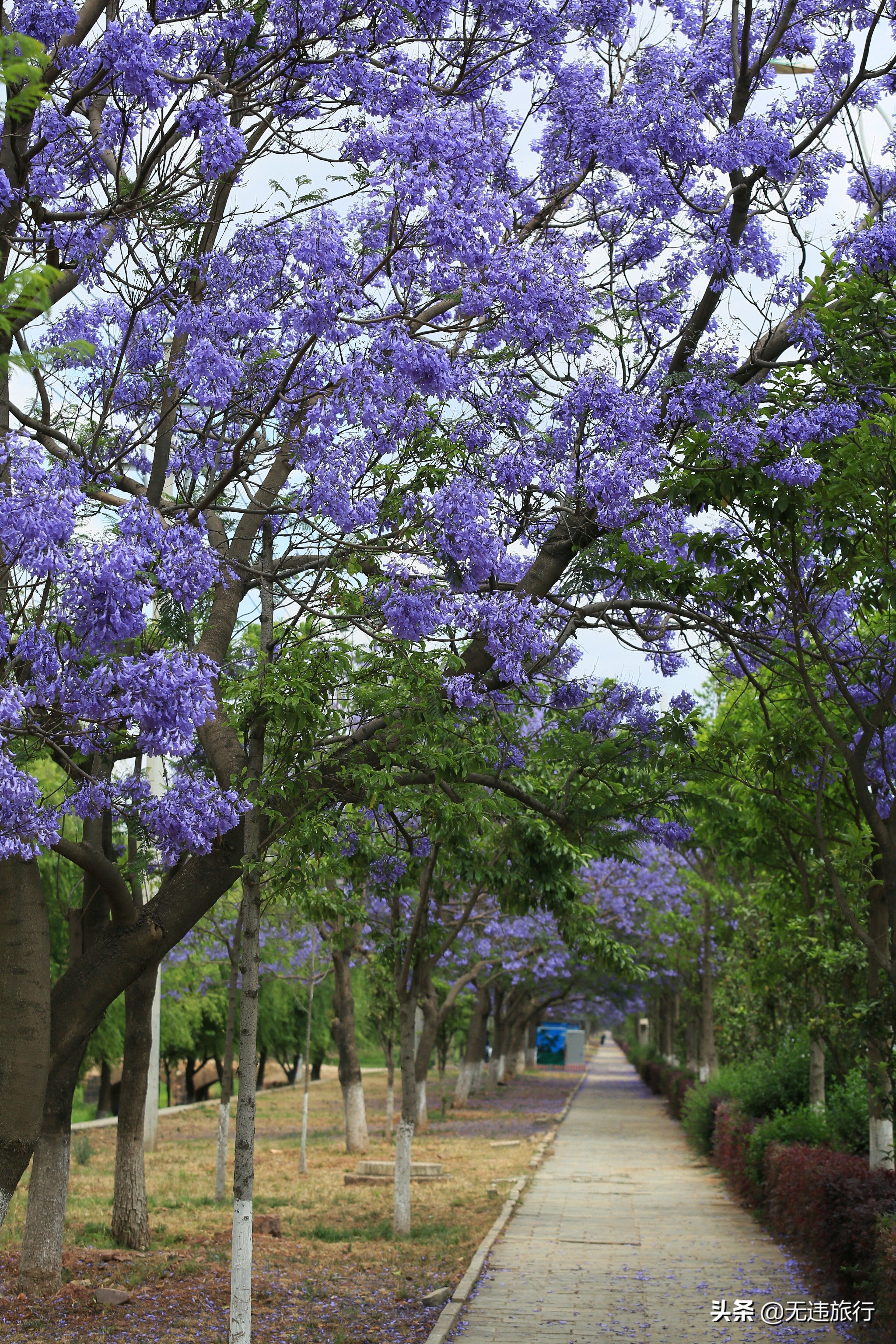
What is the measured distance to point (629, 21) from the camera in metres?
9.93

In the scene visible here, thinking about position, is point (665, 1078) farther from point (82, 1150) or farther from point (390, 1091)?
point (82, 1150)

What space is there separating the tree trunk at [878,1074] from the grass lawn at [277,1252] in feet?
12.3

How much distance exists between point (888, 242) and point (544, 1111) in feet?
98.6

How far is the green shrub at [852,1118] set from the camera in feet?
41.9

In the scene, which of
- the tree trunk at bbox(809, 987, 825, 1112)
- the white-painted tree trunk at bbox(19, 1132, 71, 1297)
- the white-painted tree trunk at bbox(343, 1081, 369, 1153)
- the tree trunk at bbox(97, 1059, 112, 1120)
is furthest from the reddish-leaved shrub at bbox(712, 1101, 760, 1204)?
the tree trunk at bbox(97, 1059, 112, 1120)

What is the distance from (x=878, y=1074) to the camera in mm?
10008

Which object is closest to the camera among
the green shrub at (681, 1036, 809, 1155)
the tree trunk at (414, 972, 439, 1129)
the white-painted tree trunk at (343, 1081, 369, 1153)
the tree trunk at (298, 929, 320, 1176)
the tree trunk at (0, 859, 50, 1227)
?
the tree trunk at (0, 859, 50, 1227)

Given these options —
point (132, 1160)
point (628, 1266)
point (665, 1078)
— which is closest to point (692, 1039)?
point (665, 1078)

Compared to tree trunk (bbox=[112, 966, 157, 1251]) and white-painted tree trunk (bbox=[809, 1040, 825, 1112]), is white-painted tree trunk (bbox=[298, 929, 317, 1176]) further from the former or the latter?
white-painted tree trunk (bbox=[809, 1040, 825, 1112])

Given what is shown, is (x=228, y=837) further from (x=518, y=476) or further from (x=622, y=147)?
(x=622, y=147)

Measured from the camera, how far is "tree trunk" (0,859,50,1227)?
7449 mm

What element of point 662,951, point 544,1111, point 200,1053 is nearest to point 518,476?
point 662,951

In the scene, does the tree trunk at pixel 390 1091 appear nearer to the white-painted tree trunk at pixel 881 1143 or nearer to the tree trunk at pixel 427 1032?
the tree trunk at pixel 427 1032

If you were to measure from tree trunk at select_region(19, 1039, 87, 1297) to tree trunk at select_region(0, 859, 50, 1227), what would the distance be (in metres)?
1.51
